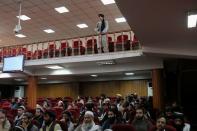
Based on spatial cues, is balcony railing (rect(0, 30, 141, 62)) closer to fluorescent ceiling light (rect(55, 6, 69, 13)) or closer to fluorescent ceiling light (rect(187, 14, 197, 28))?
fluorescent ceiling light (rect(55, 6, 69, 13))

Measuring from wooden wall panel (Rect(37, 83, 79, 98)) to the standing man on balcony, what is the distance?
726cm

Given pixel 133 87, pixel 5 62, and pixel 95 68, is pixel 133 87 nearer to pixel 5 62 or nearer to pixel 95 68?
pixel 95 68

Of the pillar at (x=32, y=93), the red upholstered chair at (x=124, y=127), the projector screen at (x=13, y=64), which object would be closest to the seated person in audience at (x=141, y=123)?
the red upholstered chair at (x=124, y=127)

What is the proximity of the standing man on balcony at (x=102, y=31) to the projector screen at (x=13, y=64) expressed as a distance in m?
3.96

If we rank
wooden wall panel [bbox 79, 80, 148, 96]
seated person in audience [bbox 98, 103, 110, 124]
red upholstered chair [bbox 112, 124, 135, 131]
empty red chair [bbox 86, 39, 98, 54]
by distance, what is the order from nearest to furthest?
red upholstered chair [bbox 112, 124, 135, 131], seated person in audience [bbox 98, 103, 110, 124], empty red chair [bbox 86, 39, 98, 54], wooden wall panel [bbox 79, 80, 148, 96]

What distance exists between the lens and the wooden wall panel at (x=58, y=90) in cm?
1802

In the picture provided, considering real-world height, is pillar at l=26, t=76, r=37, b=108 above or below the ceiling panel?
below

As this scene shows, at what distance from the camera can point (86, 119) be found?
4664mm

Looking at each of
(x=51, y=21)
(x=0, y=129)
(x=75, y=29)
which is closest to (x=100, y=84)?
(x=75, y=29)

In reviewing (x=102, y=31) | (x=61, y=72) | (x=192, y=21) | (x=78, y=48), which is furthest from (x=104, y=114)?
(x=61, y=72)

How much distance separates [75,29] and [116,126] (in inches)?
464

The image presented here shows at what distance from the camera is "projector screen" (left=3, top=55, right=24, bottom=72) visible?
12.5 m

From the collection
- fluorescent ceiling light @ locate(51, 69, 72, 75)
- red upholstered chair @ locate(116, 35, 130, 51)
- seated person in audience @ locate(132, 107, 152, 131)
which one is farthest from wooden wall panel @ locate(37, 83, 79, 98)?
seated person in audience @ locate(132, 107, 152, 131)

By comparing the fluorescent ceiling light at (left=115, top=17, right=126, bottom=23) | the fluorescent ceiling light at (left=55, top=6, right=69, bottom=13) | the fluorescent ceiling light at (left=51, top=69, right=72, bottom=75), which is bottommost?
the fluorescent ceiling light at (left=51, top=69, right=72, bottom=75)
